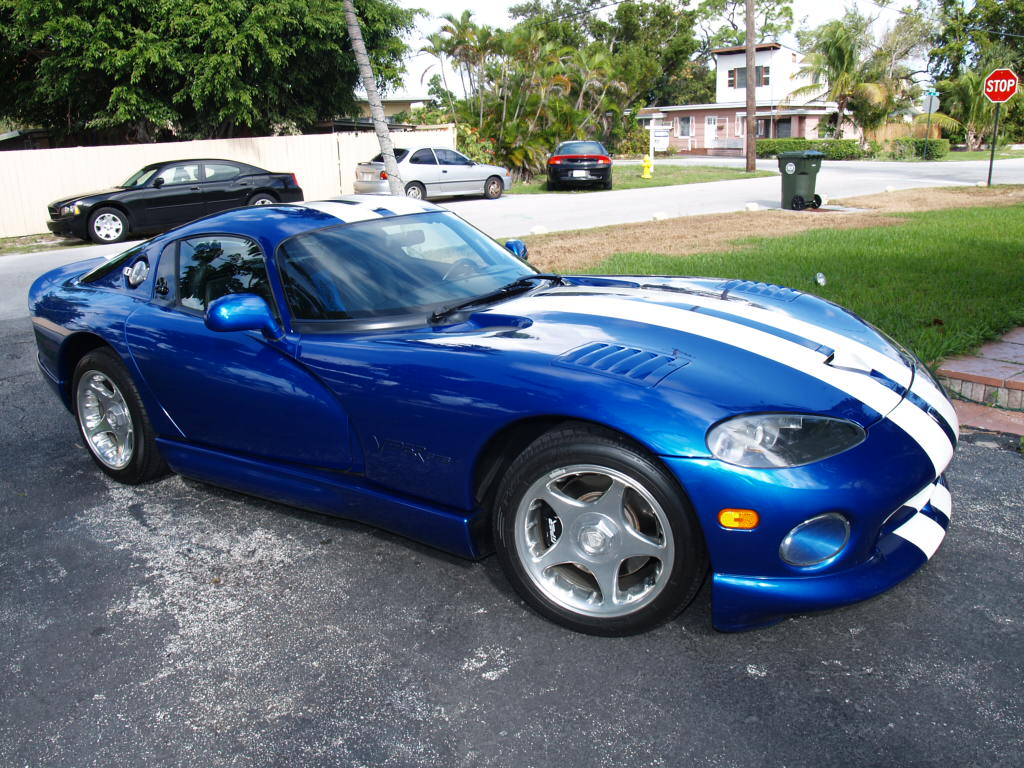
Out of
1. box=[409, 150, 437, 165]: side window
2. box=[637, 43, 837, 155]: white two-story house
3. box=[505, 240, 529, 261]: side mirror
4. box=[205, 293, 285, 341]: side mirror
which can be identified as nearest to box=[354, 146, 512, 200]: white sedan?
box=[409, 150, 437, 165]: side window

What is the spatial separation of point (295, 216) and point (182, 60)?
2008cm

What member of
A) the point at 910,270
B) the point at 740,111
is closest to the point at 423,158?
the point at 910,270

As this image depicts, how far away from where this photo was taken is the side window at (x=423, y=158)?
20672 mm

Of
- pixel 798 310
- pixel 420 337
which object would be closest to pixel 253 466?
pixel 420 337

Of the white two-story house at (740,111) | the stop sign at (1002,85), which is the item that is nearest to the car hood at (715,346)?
the stop sign at (1002,85)

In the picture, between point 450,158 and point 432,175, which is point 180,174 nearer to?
point 432,175

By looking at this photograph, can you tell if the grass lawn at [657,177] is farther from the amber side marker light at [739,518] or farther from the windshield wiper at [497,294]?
the amber side marker light at [739,518]

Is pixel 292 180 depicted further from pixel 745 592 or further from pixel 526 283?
pixel 745 592

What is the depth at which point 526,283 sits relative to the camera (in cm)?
382

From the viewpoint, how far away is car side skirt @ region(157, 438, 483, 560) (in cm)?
295

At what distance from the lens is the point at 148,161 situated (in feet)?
68.0

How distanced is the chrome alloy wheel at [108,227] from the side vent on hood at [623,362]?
1466 centimetres

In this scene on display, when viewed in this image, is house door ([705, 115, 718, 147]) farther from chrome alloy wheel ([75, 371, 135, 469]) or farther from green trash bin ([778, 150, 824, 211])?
chrome alloy wheel ([75, 371, 135, 469])

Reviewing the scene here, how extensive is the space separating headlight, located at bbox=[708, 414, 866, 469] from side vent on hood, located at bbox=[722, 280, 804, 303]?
45.2 inches
